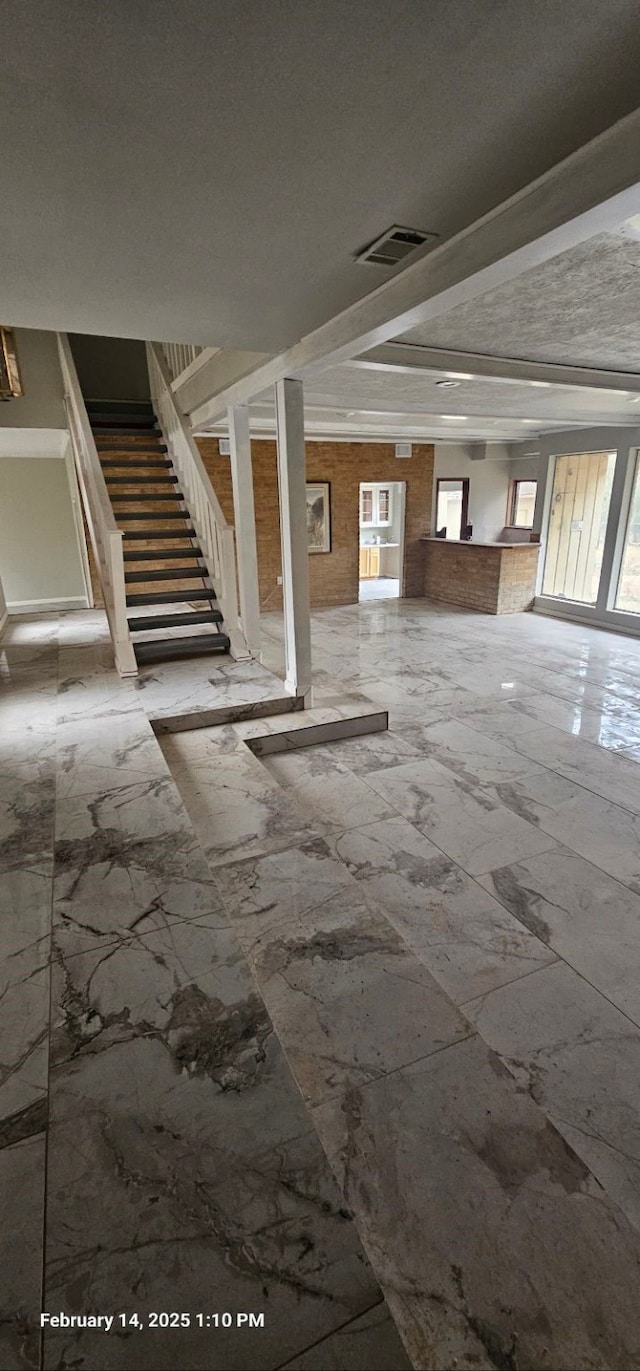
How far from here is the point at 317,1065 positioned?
163 centimetres

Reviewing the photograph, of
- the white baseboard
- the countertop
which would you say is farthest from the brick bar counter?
the white baseboard

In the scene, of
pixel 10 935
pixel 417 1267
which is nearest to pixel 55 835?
pixel 10 935

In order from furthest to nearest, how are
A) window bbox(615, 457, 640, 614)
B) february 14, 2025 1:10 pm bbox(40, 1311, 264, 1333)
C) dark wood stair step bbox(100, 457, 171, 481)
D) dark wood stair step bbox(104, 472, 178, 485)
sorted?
window bbox(615, 457, 640, 614)
dark wood stair step bbox(100, 457, 171, 481)
dark wood stair step bbox(104, 472, 178, 485)
february 14, 2025 1:10 pm bbox(40, 1311, 264, 1333)

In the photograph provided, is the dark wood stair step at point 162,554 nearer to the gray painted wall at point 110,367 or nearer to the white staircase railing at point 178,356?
the white staircase railing at point 178,356

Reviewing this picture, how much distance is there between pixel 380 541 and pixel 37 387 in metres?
7.30

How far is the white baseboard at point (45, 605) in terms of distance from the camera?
26.2 feet

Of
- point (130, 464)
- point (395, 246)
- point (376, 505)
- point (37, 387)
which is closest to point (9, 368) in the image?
point (37, 387)

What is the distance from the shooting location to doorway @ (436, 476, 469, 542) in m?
10.9

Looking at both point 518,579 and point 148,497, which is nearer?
point 148,497

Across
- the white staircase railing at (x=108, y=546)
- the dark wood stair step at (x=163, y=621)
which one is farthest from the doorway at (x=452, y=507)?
the white staircase railing at (x=108, y=546)

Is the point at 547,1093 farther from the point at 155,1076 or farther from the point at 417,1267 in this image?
the point at 155,1076

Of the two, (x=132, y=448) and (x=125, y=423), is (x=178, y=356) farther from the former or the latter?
(x=125, y=423)

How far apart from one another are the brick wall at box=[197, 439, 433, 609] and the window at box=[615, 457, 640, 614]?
333cm

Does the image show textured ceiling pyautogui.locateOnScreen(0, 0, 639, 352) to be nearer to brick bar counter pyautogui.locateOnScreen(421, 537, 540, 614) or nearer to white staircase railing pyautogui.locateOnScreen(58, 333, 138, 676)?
white staircase railing pyautogui.locateOnScreen(58, 333, 138, 676)
